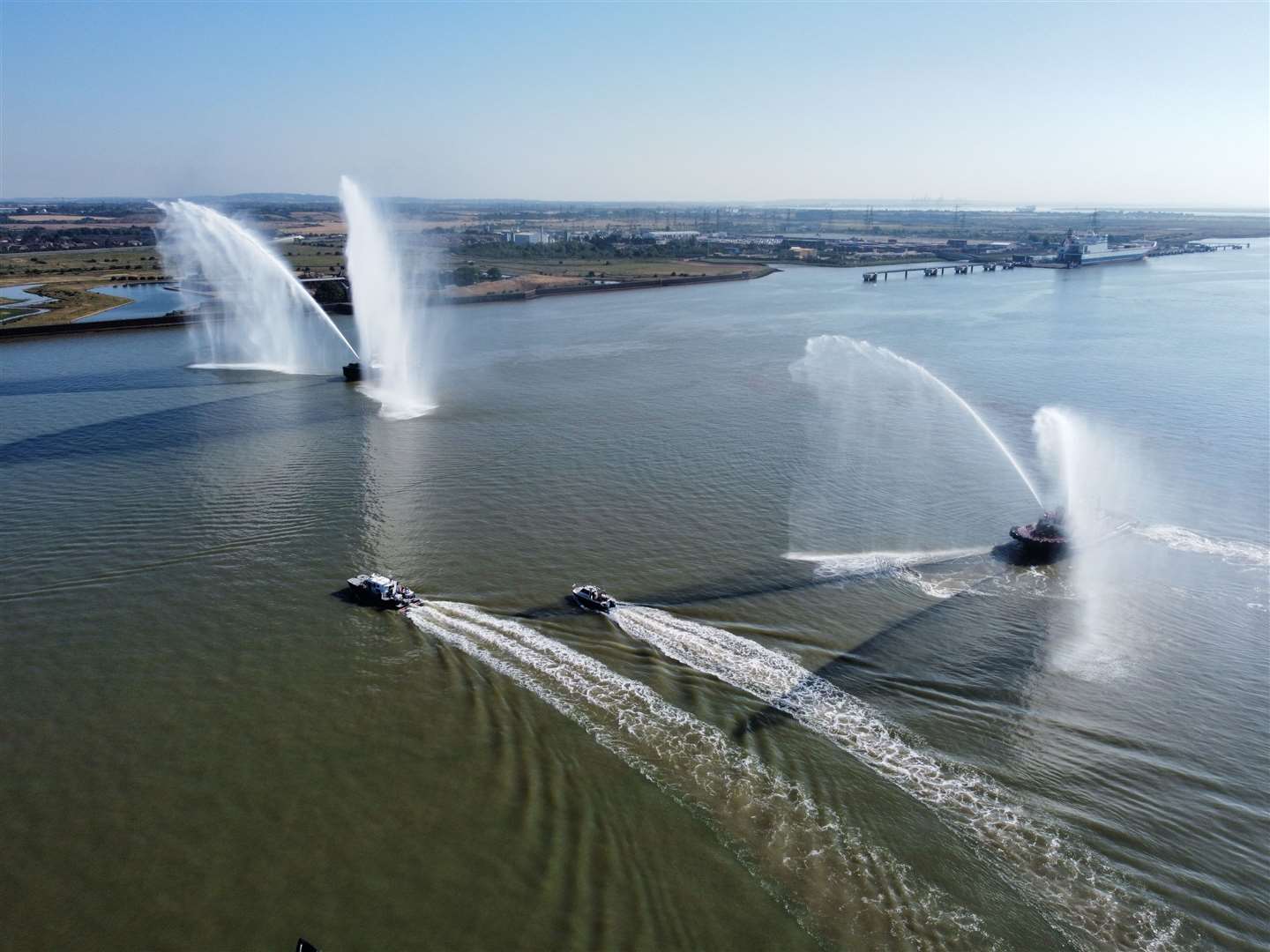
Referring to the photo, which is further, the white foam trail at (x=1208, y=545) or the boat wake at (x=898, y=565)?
the white foam trail at (x=1208, y=545)

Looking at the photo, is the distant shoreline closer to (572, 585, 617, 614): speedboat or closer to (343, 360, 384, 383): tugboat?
(343, 360, 384, 383): tugboat

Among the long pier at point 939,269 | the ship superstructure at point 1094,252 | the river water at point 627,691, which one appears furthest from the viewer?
the ship superstructure at point 1094,252

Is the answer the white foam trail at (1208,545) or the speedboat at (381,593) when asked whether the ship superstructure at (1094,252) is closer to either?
the white foam trail at (1208,545)

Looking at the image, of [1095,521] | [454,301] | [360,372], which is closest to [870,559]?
[1095,521]

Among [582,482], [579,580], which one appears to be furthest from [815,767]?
[582,482]

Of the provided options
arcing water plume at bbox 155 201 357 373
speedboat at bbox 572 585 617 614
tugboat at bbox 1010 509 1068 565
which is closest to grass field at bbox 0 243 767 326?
arcing water plume at bbox 155 201 357 373

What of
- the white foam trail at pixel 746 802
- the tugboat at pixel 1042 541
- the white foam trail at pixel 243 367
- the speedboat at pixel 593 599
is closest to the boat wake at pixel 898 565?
the tugboat at pixel 1042 541
